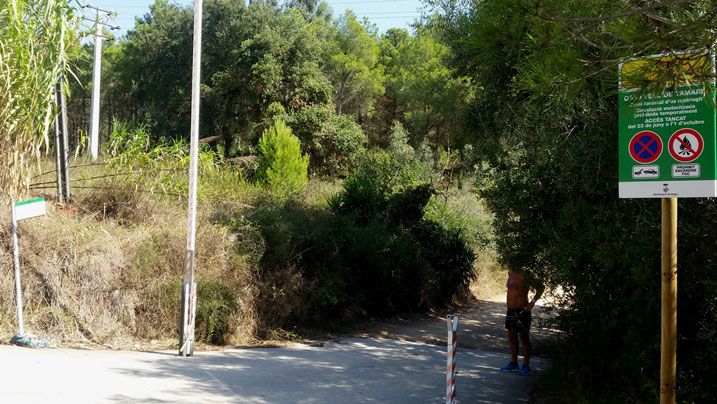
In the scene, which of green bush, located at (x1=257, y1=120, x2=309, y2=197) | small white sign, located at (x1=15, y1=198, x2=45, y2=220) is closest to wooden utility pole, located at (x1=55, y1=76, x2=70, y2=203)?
small white sign, located at (x1=15, y1=198, x2=45, y2=220)

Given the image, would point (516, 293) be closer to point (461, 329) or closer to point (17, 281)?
point (461, 329)

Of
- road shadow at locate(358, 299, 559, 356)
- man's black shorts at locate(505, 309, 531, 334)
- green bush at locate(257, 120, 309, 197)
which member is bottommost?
road shadow at locate(358, 299, 559, 356)

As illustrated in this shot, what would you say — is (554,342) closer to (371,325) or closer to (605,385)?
(605,385)

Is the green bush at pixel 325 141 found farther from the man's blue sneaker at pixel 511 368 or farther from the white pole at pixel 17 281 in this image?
the man's blue sneaker at pixel 511 368

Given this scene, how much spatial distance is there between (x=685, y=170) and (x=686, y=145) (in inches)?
7.0

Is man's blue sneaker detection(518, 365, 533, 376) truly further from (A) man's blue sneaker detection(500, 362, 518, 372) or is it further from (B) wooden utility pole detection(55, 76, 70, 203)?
(B) wooden utility pole detection(55, 76, 70, 203)

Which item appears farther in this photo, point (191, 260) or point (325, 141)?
point (325, 141)

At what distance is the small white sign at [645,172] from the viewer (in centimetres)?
526

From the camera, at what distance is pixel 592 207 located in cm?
768

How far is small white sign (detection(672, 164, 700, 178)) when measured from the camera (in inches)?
201

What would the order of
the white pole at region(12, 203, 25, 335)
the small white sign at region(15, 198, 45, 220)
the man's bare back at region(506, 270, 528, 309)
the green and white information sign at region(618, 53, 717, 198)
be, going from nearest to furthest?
the green and white information sign at region(618, 53, 717, 198) → the man's bare back at region(506, 270, 528, 309) → the white pole at region(12, 203, 25, 335) → the small white sign at region(15, 198, 45, 220)

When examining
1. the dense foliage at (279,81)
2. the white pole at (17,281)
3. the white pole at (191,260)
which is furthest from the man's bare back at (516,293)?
the dense foliage at (279,81)

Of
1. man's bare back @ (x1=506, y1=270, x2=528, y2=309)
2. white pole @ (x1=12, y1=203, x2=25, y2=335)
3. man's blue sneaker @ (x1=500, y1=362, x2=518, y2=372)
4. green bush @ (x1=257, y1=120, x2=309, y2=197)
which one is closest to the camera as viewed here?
man's bare back @ (x1=506, y1=270, x2=528, y2=309)

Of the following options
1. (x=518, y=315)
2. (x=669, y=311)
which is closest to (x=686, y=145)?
(x=669, y=311)
